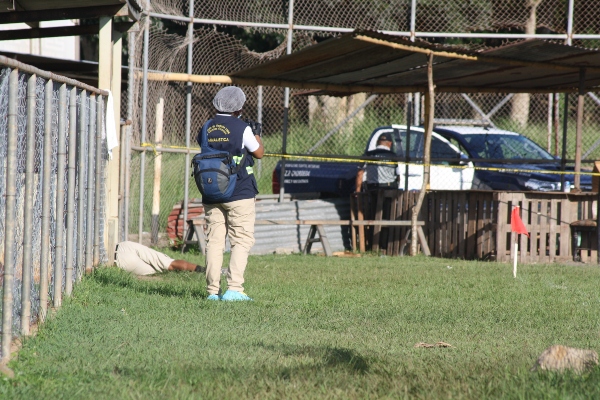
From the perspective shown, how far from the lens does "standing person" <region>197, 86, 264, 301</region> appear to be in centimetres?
763

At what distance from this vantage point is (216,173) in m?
7.49

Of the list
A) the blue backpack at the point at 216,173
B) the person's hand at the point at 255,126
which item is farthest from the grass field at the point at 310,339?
the person's hand at the point at 255,126

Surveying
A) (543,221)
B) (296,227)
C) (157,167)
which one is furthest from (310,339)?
(296,227)

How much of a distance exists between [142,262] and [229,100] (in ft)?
9.84

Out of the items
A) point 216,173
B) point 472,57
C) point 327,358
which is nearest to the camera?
point 327,358

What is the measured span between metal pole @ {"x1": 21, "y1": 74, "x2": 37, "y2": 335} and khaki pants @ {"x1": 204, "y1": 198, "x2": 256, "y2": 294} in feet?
8.12

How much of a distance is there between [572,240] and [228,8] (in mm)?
7003

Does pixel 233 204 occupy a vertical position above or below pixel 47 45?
below

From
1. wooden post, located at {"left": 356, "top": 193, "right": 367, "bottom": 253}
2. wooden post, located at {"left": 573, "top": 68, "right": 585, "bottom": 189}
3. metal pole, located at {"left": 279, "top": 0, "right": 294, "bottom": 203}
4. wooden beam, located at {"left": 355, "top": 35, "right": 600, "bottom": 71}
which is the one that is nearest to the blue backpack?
wooden beam, located at {"left": 355, "top": 35, "right": 600, "bottom": 71}

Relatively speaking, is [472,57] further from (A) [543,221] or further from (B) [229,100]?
(B) [229,100]

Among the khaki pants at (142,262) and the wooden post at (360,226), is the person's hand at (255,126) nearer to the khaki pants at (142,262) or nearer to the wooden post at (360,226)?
the khaki pants at (142,262)

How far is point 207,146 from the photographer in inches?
302

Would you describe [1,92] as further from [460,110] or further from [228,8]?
[460,110]

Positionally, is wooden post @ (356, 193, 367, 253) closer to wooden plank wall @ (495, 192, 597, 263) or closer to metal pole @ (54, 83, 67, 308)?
wooden plank wall @ (495, 192, 597, 263)
